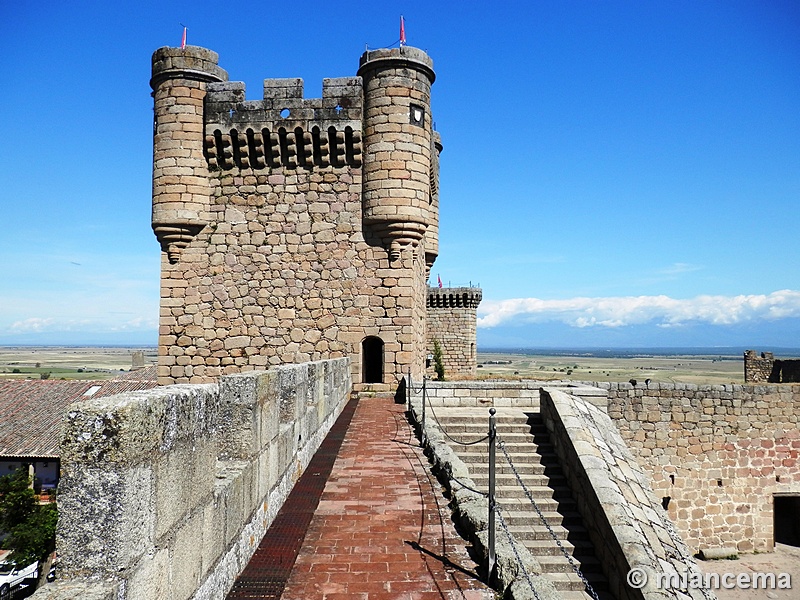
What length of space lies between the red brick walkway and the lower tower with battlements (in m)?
6.96

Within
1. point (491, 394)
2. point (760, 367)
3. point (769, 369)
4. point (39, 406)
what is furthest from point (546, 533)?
point (39, 406)

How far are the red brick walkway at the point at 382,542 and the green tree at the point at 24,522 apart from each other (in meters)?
14.1

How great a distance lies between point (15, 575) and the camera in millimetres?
18312

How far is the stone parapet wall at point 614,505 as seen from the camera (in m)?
6.44

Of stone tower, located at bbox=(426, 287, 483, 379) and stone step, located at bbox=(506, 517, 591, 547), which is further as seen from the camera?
stone tower, located at bbox=(426, 287, 483, 379)

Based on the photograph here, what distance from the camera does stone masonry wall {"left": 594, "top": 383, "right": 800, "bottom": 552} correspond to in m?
15.0

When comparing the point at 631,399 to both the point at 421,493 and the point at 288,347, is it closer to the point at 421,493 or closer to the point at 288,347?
the point at 288,347

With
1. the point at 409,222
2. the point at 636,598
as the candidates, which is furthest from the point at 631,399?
the point at 636,598

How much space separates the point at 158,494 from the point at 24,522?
1975 centimetres

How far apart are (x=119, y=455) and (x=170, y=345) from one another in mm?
13786

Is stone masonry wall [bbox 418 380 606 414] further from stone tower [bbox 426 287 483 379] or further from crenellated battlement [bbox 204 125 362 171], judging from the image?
stone tower [bbox 426 287 483 379]

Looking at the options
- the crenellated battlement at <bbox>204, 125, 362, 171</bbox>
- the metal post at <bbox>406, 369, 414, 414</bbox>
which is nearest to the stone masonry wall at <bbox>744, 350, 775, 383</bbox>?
the metal post at <bbox>406, 369, 414, 414</bbox>

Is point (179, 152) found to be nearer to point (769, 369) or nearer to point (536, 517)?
point (536, 517)

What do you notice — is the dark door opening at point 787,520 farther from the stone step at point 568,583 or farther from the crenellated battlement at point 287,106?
the crenellated battlement at point 287,106
